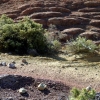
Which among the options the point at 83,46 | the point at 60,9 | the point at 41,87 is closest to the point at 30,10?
the point at 60,9

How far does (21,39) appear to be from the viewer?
1145 cm

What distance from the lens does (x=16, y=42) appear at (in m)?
11.4

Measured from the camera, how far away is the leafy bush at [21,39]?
11.3 metres

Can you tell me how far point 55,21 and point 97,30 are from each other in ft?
6.77

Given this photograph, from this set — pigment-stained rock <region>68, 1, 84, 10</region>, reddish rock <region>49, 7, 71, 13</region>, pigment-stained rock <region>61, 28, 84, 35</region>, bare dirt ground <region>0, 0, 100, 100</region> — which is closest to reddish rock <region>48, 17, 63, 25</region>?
pigment-stained rock <region>61, 28, 84, 35</region>

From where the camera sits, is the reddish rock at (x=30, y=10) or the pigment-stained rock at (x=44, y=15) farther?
the reddish rock at (x=30, y=10)

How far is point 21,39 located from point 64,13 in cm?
585

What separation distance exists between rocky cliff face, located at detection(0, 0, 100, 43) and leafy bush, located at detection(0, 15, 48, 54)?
10.4 feet

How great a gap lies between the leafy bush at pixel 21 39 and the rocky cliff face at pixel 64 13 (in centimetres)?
316

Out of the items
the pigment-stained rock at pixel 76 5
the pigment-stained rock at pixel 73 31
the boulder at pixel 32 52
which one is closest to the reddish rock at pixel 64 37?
the pigment-stained rock at pixel 73 31

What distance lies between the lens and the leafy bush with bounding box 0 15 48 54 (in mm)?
11289

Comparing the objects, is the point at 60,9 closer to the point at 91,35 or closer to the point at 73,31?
the point at 73,31

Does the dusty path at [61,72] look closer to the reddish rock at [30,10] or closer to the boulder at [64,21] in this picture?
the boulder at [64,21]

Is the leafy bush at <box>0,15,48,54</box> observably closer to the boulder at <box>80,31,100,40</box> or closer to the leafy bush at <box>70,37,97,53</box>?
the leafy bush at <box>70,37,97,53</box>
